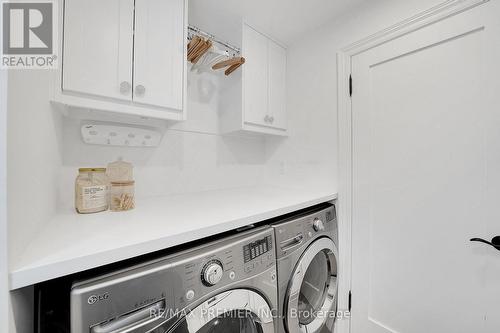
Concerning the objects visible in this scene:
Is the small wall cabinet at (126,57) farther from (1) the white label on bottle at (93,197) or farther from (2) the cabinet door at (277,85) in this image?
(2) the cabinet door at (277,85)

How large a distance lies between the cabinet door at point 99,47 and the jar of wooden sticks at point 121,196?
42cm

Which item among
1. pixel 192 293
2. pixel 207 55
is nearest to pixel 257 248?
pixel 192 293


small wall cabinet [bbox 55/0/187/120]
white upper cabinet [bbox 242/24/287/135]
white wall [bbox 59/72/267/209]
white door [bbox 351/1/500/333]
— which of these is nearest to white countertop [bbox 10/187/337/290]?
white wall [bbox 59/72/267/209]

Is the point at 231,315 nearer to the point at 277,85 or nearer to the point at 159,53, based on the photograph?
the point at 159,53

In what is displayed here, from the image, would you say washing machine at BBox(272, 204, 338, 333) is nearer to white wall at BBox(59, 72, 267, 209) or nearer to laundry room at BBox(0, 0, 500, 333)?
laundry room at BBox(0, 0, 500, 333)

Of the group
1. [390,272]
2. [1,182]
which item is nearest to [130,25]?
[1,182]

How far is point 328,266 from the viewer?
54.0 inches

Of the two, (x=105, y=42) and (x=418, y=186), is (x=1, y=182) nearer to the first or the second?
(x=105, y=42)

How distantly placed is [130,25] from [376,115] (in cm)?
146

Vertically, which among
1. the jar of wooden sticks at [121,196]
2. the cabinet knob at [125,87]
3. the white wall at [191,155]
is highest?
the cabinet knob at [125,87]

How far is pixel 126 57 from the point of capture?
922mm

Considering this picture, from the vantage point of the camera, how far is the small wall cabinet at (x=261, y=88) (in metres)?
1.46

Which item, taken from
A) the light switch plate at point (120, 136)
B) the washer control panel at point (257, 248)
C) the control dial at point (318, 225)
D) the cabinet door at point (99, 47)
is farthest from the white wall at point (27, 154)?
the control dial at point (318, 225)

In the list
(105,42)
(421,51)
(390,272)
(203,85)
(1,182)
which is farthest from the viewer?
(203,85)
